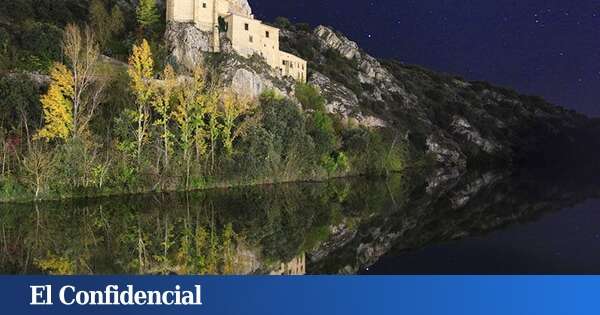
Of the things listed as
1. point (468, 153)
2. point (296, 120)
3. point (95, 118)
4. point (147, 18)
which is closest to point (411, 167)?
point (468, 153)

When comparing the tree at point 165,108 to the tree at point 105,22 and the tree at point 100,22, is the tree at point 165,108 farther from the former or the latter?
the tree at point 105,22

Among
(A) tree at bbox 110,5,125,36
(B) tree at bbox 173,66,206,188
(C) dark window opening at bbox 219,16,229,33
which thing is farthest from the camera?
(A) tree at bbox 110,5,125,36

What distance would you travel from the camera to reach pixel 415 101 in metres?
116

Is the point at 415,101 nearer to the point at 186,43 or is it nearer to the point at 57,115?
the point at 186,43

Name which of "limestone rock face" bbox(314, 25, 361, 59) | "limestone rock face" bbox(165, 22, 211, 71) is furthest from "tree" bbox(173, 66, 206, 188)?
"limestone rock face" bbox(314, 25, 361, 59)

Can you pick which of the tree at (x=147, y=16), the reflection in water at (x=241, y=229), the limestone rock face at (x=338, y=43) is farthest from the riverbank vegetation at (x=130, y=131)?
the limestone rock face at (x=338, y=43)

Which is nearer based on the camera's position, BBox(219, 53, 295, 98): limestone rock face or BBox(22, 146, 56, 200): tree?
BBox(22, 146, 56, 200): tree

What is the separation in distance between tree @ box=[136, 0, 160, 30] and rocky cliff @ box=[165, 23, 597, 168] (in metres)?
10.7

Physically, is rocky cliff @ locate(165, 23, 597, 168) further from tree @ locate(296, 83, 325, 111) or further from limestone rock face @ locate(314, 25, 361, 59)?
tree @ locate(296, 83, 325, 111)

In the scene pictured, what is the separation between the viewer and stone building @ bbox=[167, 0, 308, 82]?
63.5 meters

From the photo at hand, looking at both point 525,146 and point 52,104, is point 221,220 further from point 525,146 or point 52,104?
point 525,146

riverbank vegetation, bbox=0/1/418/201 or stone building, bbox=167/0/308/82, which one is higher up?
stone building, bbox=167/0/308/82

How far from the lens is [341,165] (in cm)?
6047

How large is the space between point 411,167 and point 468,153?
A: 2787cm
